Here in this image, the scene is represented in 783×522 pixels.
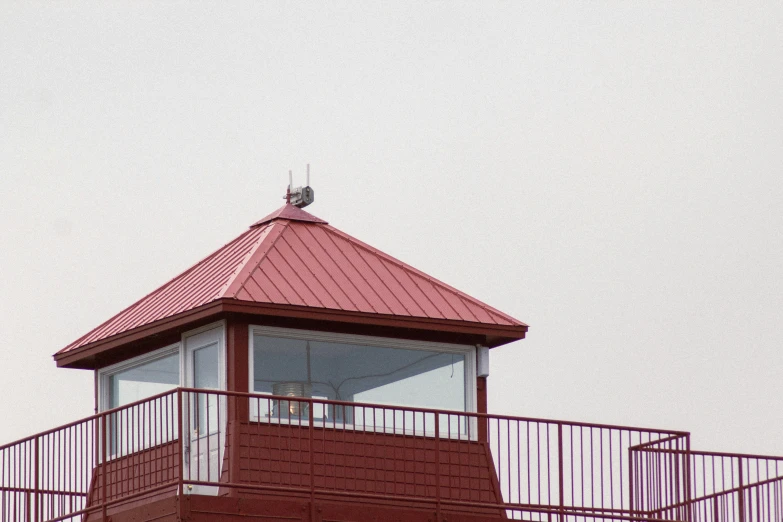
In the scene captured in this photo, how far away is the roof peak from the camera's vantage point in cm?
3447

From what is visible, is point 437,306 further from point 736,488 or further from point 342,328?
point 736,488

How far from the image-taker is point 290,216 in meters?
34.5

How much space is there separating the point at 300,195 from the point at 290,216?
0.49m

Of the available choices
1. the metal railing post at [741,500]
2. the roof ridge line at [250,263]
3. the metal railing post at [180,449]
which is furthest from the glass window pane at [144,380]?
the metal railing post at [741,500]

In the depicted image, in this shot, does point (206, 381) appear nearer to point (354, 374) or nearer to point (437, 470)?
point (354, 374)

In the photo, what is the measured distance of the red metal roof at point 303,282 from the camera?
1266 inches

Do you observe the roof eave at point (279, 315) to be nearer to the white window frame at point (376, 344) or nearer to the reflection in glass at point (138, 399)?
the white window frame at point (376, 344)

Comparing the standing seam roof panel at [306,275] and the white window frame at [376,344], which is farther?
the standing seam roof panel at [306,275]

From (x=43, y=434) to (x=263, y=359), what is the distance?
10.4ft

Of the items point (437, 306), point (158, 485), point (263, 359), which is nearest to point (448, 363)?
point (437, 306)

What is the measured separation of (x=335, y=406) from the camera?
31.8m

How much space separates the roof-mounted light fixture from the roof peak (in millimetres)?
129

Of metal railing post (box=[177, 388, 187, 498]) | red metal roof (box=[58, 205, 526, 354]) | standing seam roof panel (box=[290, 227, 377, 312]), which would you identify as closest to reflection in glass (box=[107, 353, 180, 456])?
red metal roof (box=[58, 205, 526, 354])

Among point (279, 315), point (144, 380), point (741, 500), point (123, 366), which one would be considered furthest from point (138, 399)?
point (741, 500)
